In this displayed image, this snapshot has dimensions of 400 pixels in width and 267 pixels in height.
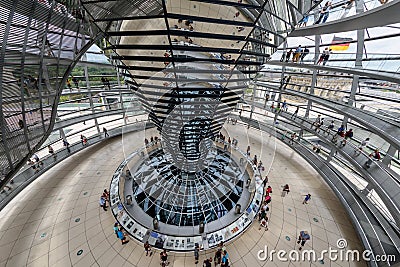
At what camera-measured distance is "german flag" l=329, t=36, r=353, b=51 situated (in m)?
10.5

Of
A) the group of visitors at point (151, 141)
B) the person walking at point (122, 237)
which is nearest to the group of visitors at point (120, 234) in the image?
the person walking at point (122, 237)

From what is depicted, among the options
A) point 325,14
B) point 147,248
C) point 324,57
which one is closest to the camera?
point 147,248

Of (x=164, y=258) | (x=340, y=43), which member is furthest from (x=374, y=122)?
(x=164, y=258)

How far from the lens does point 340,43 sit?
35.3 ft

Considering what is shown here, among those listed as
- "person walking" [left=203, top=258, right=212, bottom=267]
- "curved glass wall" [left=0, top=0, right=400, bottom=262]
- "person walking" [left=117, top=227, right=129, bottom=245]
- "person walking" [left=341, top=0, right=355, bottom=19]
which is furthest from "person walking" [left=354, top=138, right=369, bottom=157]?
"person walking" [left=117, top=227, right=129, bottom=245]

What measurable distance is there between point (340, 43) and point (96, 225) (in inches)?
665

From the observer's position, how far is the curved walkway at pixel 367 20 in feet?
15.7

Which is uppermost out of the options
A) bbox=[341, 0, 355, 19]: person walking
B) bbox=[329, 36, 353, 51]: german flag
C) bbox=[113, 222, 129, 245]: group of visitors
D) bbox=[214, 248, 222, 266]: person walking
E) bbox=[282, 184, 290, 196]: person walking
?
bbox=[341, 0, 355, 19]: person walking

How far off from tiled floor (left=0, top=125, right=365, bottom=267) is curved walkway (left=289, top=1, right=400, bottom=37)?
8.45 m

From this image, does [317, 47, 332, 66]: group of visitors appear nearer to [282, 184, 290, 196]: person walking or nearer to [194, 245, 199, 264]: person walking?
[282, 184, 290, 196]: person walking

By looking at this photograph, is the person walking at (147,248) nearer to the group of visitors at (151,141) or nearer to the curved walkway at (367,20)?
the group of visitors at (151,141)

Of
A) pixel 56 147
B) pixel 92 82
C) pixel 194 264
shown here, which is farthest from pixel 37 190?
pixel 194 264

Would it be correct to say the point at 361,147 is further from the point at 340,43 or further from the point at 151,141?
the point at 151,141

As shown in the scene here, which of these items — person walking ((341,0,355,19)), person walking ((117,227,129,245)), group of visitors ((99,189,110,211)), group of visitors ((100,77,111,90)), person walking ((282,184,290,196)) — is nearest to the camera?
person walking ((117,227,129,245))
